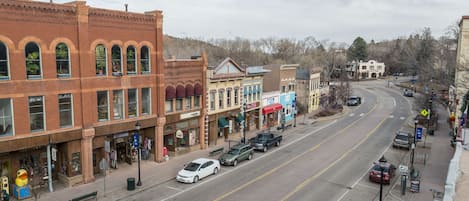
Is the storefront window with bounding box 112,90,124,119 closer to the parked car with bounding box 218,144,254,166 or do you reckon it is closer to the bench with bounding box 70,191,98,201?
the bench with bounding box 70,191,98,201

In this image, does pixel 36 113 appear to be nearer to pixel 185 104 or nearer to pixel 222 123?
pixel 185 104

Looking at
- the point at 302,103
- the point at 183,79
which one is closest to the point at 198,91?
the point at 183,79

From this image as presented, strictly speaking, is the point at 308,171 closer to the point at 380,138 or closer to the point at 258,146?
the point at 258,146

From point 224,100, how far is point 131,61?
12.7 meters

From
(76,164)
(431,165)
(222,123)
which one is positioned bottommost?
(431,165)

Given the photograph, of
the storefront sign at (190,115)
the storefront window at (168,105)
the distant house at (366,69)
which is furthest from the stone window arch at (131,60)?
the distant house at (366,69)

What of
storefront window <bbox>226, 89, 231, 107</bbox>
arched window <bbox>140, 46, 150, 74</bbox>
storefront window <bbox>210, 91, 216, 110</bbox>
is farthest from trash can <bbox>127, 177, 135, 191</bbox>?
storefront window <bbox>226, 89, 231, 107</bbox>

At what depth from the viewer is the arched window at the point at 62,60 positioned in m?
22.7

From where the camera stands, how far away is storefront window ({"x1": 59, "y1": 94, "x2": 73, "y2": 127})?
2316 cm

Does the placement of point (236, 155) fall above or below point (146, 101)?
below

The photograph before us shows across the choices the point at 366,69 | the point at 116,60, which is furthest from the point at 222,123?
the point at 366,69

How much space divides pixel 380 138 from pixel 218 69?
20453mm

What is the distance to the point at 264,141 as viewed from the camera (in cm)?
3488

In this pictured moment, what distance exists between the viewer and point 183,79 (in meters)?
32.1
